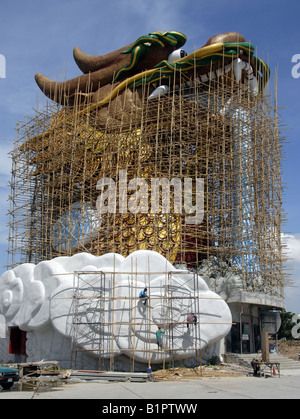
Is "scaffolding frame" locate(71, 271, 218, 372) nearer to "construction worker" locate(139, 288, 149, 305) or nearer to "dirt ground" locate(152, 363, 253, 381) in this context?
"construction worker" locate(139, 288, 149, 305)

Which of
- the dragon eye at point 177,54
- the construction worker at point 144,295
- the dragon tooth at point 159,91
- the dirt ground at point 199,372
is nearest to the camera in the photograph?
Answer: the dirt ground at point 199,372

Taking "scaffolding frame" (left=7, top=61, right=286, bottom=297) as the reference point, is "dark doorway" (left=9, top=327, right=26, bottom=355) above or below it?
below

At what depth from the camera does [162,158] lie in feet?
73.8

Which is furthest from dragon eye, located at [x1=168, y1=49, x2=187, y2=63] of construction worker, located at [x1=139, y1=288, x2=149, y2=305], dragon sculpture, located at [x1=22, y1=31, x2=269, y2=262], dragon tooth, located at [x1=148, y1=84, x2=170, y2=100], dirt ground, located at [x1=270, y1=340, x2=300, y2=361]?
dirt ground, located at [x1=270, y1=340, x2=300, y2=361]

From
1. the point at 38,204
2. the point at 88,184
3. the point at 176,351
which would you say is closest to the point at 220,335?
the point at 176,351

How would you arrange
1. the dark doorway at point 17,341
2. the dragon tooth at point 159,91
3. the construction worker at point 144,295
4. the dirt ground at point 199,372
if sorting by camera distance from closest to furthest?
the dirt ground at point 199,372 < the construction worker at point 144,295 < the dark doorway at point 17,341 < the dragon tooth at point 159,91

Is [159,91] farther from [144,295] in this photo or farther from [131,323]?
[131,323]

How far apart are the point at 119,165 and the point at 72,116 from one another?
460 cm

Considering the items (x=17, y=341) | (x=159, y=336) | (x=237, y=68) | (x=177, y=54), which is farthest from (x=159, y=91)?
(x=17, y=341)

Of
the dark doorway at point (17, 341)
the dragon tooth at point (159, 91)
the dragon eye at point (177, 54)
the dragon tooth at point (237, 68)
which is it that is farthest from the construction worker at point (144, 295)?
the dragon eye at point (177, 54)

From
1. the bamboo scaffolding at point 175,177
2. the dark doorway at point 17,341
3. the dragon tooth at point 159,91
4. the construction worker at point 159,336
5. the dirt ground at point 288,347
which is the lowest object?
the dirt ground at point 288,347

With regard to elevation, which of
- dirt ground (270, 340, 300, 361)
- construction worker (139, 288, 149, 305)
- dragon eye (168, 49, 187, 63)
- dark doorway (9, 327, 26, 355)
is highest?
dragon eye (168, 49, 187, 63)

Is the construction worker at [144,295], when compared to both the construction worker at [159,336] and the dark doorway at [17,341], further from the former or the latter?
the dark doorway at [17,341]
